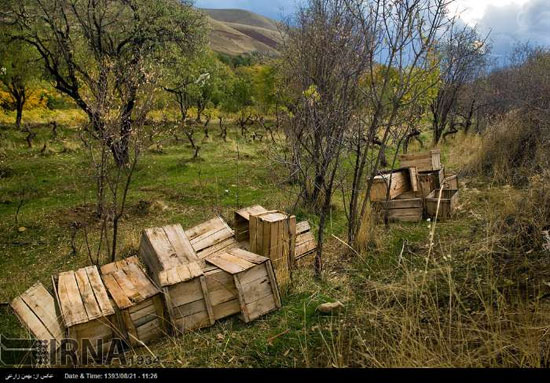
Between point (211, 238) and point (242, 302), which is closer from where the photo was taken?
point (242, 302)

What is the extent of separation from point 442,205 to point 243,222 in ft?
10.1

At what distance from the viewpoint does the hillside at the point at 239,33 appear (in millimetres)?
107850

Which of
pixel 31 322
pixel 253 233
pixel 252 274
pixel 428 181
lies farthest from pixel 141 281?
pixel 428 181

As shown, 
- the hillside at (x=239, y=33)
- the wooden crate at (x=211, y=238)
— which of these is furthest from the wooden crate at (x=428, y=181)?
the hillside at (x=239, y=33)

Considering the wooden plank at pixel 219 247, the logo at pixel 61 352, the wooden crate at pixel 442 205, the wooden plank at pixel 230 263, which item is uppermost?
the wooden crate at pixel 442 205

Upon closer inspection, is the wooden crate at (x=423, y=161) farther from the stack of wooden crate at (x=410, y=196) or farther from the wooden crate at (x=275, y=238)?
the wooden crate at (x=275, y=238)

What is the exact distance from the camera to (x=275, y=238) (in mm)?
4129

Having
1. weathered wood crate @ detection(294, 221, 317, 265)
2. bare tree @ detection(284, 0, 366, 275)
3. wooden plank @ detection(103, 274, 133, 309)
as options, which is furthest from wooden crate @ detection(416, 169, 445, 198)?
wooden plank @ detection(103, 274, 133, 309)

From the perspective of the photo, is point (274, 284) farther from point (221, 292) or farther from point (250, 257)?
point (221, 292)

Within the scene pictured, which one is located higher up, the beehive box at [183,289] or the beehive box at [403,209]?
the beehive box at [403,209]

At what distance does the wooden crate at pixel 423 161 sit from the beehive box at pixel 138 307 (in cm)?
504

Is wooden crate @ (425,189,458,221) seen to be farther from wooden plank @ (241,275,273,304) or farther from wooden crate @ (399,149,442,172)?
wooden plank @ (241,275,273,304)

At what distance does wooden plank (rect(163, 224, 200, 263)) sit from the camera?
3.68m

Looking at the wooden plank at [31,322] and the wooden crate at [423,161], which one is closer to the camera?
the wooden plank at [31,322]
